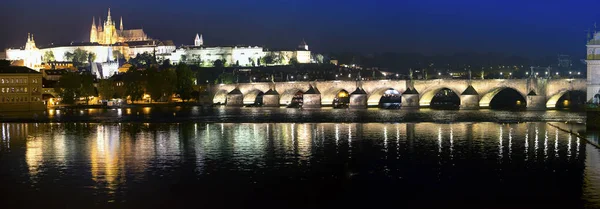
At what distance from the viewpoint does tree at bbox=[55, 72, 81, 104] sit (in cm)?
9039

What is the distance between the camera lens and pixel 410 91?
7850 cm

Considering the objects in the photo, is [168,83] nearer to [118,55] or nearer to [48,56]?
[118,55]

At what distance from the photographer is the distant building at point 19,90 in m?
72.7

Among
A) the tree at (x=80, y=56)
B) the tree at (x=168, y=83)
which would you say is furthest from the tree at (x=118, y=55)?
the tree at (x=168, y=83)

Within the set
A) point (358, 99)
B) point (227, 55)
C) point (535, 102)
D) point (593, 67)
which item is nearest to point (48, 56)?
point (227, 55)

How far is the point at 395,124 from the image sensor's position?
164 feet

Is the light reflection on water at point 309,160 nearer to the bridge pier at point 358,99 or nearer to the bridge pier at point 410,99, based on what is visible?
the bridge pier at point 410,99

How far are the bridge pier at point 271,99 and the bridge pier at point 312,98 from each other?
5.14 meters

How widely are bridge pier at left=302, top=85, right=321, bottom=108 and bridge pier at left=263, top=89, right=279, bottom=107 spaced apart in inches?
202

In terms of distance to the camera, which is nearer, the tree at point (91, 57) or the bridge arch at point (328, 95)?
the bridge arch at point (328, 95)

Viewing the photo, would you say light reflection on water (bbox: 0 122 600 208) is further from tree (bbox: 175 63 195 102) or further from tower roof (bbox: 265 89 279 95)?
tree (bbox: 175 63 195 102)

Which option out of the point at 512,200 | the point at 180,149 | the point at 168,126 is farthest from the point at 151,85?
the point at 512,200

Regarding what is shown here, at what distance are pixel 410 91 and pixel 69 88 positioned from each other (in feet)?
135

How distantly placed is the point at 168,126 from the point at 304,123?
935 cm
